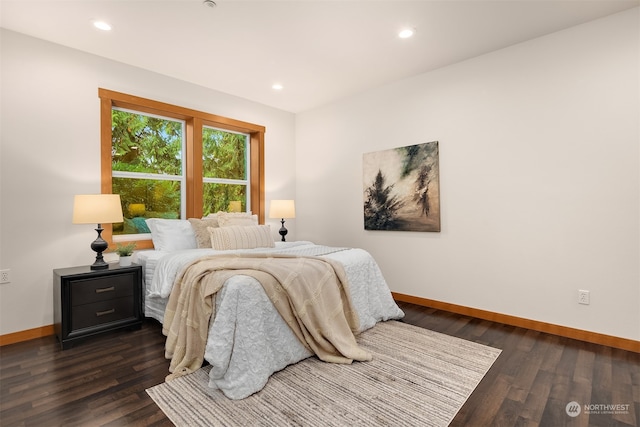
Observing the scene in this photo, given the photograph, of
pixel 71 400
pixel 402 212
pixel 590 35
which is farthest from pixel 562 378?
pixel 71 400

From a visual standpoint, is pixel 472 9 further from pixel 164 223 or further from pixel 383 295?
pixel 164 223

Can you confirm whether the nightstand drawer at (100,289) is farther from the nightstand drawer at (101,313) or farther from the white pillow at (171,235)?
the white pillow at (171,235)

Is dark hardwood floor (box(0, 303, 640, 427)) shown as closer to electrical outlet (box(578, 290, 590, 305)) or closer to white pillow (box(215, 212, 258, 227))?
electrical outlet (box(578, 290, 590, 305))

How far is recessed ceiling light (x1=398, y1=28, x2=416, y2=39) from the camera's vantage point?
283 centimetres

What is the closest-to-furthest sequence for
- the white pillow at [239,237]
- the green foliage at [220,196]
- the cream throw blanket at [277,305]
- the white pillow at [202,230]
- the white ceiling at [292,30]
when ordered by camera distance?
the cream throw blanket at [277,305] < the white ceiling at [292,30] < the white pillow at [239,237] < the white pillow at [202,230] < the green foliage at [220,196]

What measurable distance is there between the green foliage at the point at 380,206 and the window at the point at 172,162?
1.57m

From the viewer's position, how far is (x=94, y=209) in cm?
280

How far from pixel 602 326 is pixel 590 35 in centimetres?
242

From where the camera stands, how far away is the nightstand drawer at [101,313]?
8.82 ft

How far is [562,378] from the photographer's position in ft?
7.01

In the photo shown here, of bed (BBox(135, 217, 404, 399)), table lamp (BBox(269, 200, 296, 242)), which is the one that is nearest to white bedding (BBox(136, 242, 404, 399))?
bed (BBox(135, 217, 404, 399))

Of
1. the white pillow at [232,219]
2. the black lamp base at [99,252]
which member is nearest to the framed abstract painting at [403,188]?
the white pillow at [232,219]

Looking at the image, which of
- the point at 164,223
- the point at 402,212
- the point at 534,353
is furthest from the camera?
the point at 402,212

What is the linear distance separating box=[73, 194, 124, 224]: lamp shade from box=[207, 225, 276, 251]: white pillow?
0.90 metres
